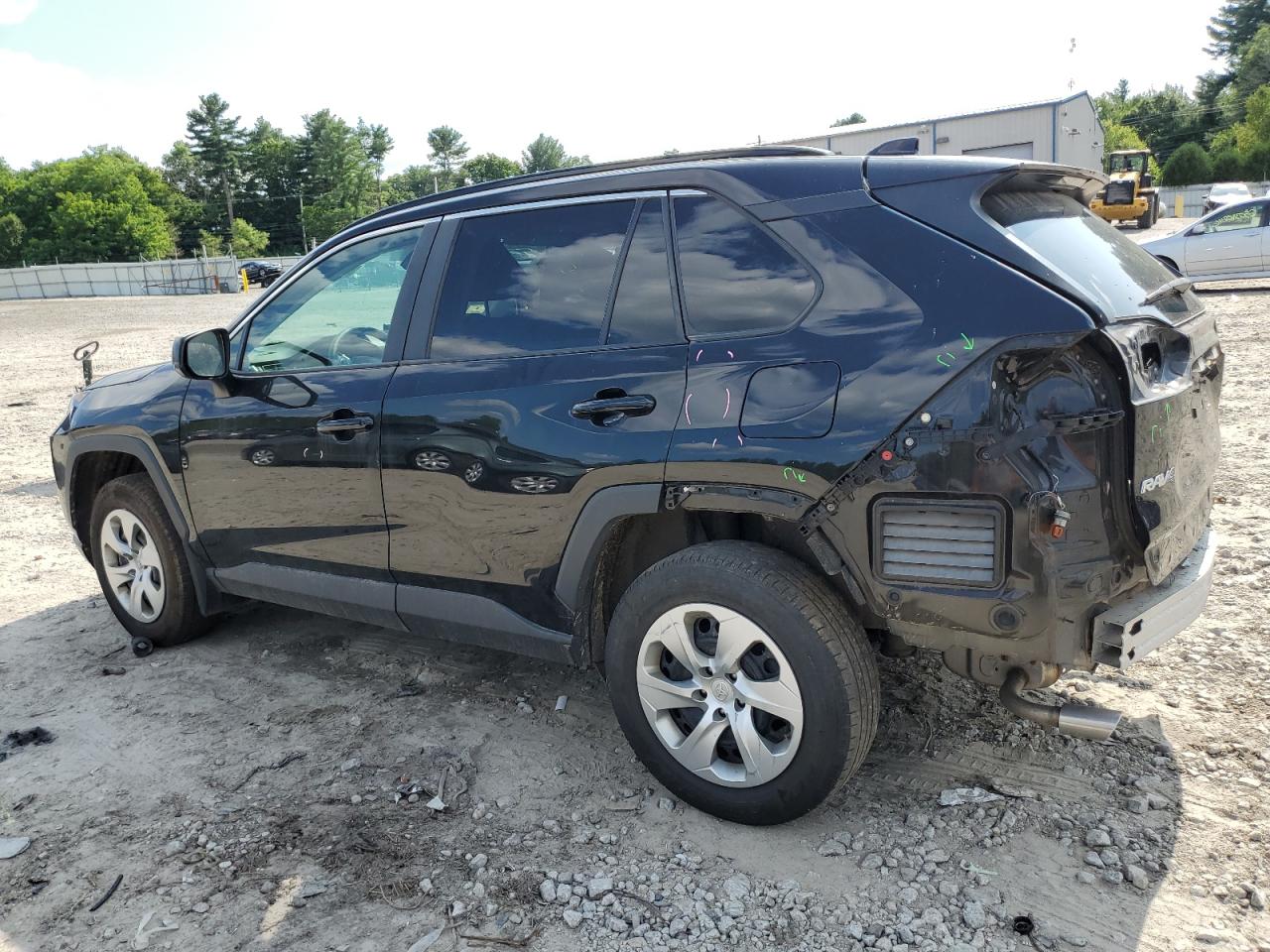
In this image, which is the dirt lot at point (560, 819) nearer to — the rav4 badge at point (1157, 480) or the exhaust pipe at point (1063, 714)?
the exhaust pipe at point (1063, 714)

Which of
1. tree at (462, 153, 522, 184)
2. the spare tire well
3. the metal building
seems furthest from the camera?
tree at (462, 153, 522, 184)

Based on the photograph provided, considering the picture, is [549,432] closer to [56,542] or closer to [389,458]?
[389,458]

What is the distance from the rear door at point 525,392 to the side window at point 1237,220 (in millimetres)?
16842

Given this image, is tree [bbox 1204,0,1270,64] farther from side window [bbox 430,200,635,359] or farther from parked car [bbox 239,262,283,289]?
side window [bbox 430,200,635,359]

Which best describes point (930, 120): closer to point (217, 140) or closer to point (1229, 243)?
point (1229, 243)

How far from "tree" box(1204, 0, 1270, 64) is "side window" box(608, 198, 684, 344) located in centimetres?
9797

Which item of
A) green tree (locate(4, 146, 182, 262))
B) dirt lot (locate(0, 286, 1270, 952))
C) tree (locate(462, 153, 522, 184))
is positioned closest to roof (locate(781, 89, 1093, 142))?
dirt lot (locate(0, 286, 1270, 952))

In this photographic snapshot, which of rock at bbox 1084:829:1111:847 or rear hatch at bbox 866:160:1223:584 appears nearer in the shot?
rear hatch at bbox 866:160:1223:584

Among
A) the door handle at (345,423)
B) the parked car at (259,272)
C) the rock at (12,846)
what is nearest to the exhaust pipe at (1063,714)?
the door handle at (345,423)

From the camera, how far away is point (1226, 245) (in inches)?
656

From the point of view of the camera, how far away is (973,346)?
2.57 m

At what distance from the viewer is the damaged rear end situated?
2.54 meters

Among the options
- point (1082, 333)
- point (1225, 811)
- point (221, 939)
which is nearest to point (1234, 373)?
point (1225, 811)

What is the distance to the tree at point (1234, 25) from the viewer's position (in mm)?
82688
